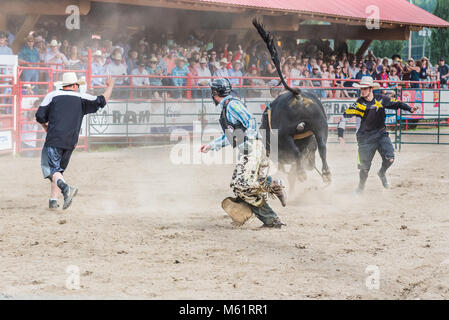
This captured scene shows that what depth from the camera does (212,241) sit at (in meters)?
6.27

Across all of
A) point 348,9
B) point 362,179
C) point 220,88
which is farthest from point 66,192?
point 348,9

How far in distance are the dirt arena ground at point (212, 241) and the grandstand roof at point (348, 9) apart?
8.08 meters

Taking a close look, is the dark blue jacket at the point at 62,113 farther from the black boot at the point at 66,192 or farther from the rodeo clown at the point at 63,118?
the black boot at the point at 66,192

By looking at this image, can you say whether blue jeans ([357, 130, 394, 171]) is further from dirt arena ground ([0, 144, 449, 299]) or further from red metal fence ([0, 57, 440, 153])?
red metal fence ([0, 57, 440, 153])

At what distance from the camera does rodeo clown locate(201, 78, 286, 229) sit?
654 centimetres

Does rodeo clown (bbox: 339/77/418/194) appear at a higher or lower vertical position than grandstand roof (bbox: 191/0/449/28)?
lower

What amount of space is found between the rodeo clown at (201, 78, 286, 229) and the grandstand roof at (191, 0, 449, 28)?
391 inches

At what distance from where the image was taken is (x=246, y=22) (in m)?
18.8

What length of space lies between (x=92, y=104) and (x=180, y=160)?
5010 mm

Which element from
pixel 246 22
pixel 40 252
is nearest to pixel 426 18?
pixel 246 22

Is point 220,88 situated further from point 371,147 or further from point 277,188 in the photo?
point 371,147

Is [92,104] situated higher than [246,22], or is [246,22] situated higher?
[246,22]

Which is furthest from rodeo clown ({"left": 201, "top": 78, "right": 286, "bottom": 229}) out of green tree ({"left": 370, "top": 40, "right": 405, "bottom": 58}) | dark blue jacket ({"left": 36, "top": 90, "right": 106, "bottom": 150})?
green tree ({"left": 370, "top": 40, "right": 405, "bottom": 58})
